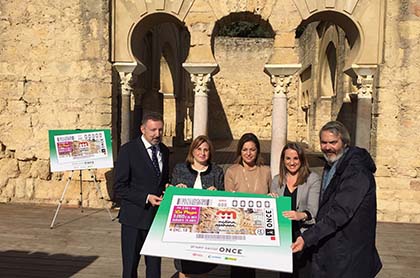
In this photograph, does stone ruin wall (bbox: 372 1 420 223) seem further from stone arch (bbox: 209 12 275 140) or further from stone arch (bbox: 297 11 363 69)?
stone arch (bbox: 209 12 275 140)

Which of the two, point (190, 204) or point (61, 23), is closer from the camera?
point (190, 204)

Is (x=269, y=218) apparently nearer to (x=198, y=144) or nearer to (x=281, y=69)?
(x=198, y=144)

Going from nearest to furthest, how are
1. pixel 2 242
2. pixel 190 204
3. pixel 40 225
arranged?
pixel 190 204
pixel 2 242
pixel 40 225

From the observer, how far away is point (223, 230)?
10.2ft

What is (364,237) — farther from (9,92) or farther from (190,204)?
(9,92)

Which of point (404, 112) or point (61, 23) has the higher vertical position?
point (61, 23)

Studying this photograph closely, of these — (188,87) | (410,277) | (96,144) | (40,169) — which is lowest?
(410,277)

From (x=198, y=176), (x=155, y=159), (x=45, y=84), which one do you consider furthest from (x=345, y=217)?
(x=45, y=84)

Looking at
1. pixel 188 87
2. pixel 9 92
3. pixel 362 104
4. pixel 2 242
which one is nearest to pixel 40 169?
pixel 9 92

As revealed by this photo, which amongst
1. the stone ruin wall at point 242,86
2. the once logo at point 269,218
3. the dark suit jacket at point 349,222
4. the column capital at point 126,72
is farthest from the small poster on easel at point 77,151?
the stone ruin wall at point 242,86

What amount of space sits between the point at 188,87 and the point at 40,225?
60.9 ft

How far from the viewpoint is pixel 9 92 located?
28.5 feet

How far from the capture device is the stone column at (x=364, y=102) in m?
8.08

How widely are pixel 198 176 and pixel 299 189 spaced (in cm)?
98
